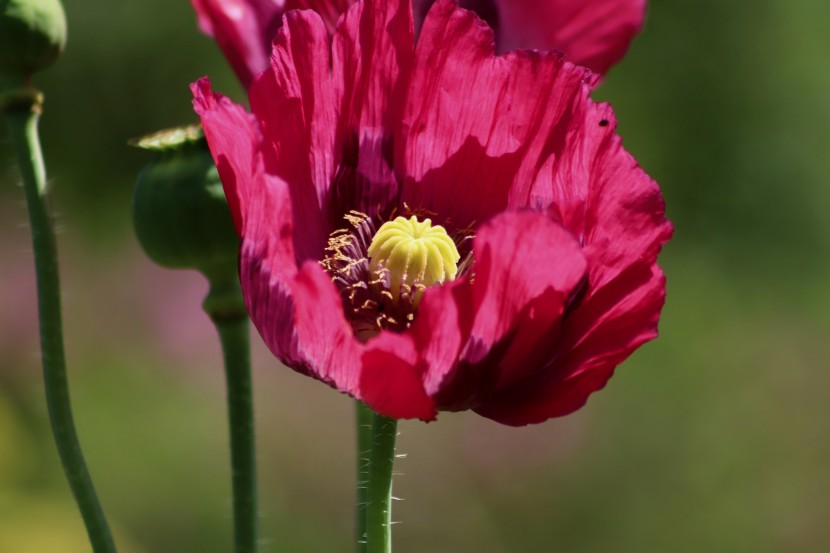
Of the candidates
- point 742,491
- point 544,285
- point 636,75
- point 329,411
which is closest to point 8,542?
point 329,411

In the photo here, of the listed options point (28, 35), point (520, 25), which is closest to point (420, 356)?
point (28, 35)

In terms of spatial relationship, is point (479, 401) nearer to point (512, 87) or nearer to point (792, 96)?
point (512, 87)

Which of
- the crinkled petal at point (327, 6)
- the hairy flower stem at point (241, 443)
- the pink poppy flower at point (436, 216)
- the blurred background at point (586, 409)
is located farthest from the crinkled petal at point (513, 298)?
the blurred background at point (586, 409)

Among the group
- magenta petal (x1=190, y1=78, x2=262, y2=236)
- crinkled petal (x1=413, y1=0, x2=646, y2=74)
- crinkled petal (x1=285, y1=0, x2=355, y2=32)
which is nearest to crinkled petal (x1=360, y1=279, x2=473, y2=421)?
magenta petal (x1=190, y1=78, x2=262, y2=236)

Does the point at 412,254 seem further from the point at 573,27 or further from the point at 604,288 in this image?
the point at 573,27

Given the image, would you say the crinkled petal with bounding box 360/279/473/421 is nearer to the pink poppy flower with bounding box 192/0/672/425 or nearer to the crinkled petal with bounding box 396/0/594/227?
the pink poppy flower with bounding box 192/0/672/425
